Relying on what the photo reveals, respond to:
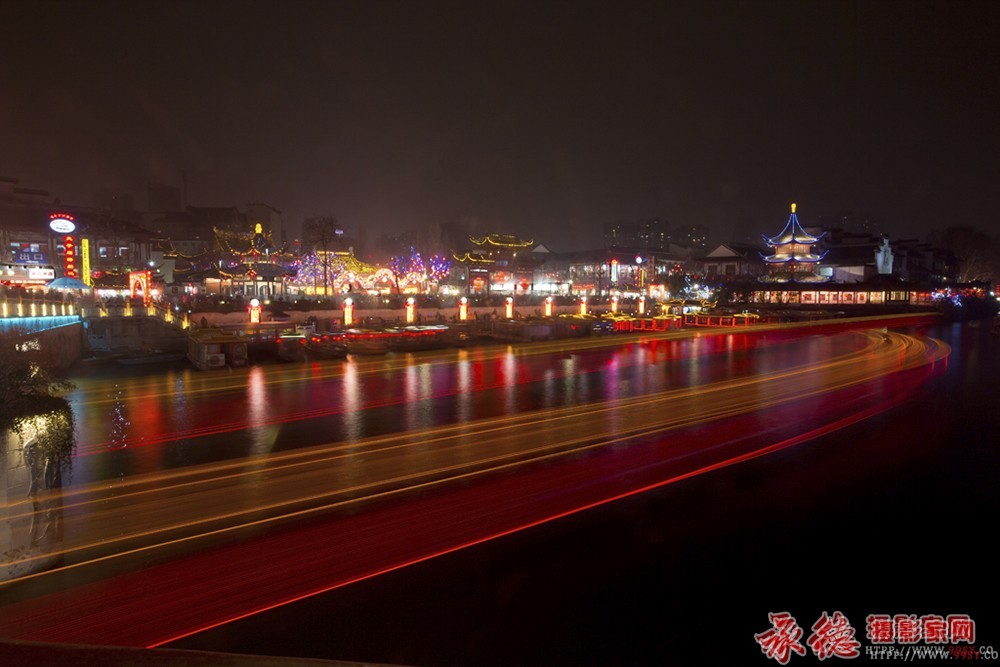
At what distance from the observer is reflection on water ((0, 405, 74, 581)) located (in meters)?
5.36

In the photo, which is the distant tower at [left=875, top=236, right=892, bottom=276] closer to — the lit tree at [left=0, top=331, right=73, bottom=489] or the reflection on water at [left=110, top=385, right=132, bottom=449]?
the reflection on water at [left=110, top=385, right=132, bottom=449]

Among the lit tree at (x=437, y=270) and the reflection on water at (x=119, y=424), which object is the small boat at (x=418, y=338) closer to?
the reflection on water at (x=119, y=424)

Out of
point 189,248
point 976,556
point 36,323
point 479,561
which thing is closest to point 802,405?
point 976,556


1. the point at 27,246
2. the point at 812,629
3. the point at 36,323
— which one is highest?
the point at 27,246

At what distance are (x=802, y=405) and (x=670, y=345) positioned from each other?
13.2 m

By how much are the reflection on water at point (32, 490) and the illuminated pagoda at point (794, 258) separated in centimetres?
6714

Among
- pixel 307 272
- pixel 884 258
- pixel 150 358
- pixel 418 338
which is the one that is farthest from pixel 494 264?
pixel 150 358

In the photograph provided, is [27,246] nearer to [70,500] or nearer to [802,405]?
[70,500]

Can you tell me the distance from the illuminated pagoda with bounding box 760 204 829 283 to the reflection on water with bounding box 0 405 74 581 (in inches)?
2643

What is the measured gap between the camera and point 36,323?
16.7m

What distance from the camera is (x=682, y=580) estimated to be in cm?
502

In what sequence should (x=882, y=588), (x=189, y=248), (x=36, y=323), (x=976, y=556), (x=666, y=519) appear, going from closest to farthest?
(x=882, y=588) < (x=976, y=556) < (x=666, y=519) < (x=36, y=323) < (x=189, y=248)

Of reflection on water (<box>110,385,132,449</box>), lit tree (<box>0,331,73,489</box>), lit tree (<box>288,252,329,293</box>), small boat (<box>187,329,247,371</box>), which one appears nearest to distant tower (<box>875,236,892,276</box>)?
lit tree (<box>288,252,329,293</box>)

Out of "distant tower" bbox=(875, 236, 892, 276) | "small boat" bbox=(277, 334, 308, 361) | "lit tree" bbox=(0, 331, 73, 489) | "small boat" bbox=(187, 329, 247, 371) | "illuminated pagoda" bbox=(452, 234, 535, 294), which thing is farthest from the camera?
"distant tower" bbox=(875, 236, 892, 276)
